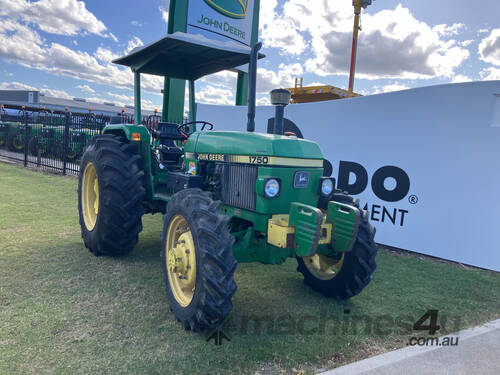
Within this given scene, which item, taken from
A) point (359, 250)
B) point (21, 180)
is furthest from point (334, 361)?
point (21, 180)

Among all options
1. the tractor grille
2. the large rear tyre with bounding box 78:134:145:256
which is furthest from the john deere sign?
the tractor grille

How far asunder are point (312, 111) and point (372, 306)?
405 cm

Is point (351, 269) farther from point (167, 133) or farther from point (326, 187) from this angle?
point (167, 133)

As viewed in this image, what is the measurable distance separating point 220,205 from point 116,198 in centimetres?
133

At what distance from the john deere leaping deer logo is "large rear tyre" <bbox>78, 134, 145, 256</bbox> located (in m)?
6.25

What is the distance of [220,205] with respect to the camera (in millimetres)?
3414

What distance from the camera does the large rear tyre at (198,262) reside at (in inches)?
104

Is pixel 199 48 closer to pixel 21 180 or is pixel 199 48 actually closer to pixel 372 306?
pixel 372 306

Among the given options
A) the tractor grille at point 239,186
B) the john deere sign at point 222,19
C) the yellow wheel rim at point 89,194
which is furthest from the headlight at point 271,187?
the john deere sign at point 222,19

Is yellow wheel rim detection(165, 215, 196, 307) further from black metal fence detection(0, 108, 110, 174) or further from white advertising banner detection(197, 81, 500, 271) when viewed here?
Result: black metal fence detection(0, 108, 110, 174)

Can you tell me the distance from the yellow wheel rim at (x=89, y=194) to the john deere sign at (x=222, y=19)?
211 inches

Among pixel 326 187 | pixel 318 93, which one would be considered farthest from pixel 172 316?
pixel 318 93

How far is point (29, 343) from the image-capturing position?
254 cm

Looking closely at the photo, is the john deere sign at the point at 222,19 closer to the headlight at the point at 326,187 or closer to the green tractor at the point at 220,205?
A: the green tractor at the point at 220,205
